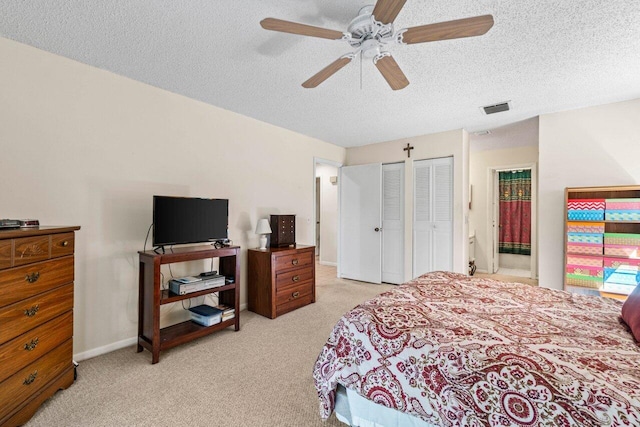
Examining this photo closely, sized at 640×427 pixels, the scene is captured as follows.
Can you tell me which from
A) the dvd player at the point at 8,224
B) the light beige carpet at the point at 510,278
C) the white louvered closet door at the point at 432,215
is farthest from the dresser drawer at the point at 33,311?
the light beige carpet at the point at 510,278

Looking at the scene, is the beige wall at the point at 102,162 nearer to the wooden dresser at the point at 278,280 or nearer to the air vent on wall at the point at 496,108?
the wooden dresser at the point at 278,280

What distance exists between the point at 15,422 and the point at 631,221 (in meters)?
5.06

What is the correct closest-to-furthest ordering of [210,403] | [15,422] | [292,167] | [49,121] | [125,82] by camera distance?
[15,422] < [210,403] < [49,121] < [125,82] < [292,167]

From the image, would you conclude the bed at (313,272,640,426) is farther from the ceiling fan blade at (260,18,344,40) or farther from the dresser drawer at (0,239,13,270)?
the dresser drawer at (0,239,13,270)

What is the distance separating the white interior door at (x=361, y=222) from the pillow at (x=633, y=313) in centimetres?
327

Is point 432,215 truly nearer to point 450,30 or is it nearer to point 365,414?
point 450,30

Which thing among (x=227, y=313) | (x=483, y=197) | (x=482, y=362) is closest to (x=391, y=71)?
(x=482, y=362)

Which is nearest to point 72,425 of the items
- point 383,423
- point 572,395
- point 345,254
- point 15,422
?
point 15,422

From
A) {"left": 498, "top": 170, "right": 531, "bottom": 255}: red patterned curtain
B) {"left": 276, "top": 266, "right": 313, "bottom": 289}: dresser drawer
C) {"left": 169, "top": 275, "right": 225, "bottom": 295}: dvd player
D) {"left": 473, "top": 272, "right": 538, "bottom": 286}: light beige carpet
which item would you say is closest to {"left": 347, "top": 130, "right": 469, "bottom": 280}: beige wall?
{"left": 473, "top": 272, "right": 538, "bottom": 286}: light beige carpet

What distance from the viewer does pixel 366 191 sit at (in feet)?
15.8

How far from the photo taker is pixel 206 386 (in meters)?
1.93

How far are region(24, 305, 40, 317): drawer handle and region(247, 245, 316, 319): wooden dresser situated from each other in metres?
1.88

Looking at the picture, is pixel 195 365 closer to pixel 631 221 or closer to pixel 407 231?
pixel 407 231

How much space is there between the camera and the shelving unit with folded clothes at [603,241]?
9.23 ft
